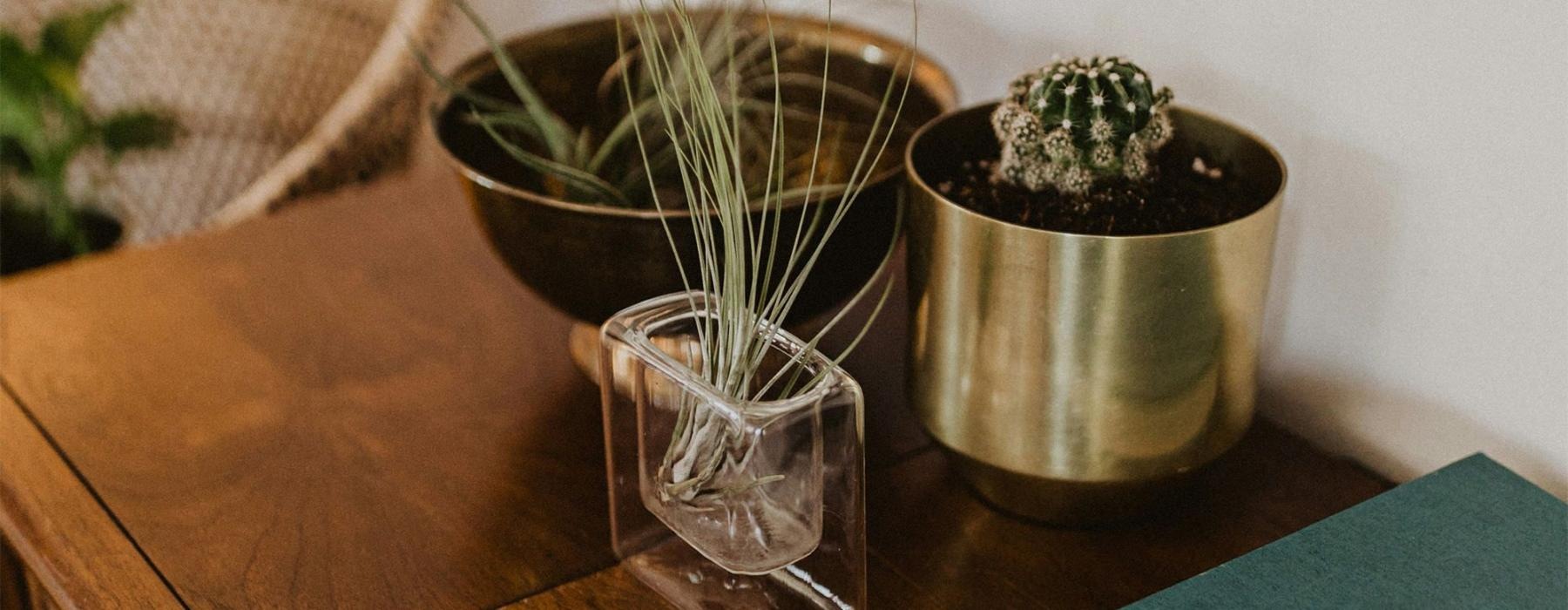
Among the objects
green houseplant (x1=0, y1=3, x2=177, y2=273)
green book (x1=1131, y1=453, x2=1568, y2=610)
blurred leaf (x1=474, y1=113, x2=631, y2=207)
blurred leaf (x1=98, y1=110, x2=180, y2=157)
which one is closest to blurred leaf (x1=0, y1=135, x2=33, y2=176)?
green houseplant (x1=0, y1=3, x2=177, y2=273)

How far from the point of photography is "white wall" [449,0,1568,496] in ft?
1.92

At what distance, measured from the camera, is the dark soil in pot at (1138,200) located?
59 cm

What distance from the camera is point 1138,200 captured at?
1.97 feet

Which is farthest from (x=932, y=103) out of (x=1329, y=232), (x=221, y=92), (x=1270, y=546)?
(x=221, y=92)

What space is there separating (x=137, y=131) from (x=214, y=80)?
11 centimetres

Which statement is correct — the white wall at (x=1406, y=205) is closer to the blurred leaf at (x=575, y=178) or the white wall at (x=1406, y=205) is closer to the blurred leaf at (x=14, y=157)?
the blurred leaf at (x=575, y=178)

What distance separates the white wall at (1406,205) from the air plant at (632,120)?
0.74ft

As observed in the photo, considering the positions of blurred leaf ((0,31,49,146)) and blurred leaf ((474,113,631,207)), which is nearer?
blurred leaf ((474,113,631,207))

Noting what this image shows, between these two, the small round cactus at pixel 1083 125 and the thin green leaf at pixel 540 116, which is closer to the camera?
the small round cactus at pixel 1083 125

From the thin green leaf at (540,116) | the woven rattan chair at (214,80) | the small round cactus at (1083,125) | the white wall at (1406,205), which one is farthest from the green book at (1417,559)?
the woven rattan chair at (214,80)

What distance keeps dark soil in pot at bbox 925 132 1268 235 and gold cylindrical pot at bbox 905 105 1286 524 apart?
0.01 meters

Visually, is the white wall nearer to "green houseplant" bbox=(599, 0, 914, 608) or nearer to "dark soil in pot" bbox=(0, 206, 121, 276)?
"green houseplant" bbox=(599, 0, 914, 608)

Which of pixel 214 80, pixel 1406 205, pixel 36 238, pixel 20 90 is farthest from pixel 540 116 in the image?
pixel 36 238

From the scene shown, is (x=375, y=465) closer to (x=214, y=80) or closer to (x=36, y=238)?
(x=214, y=80)
